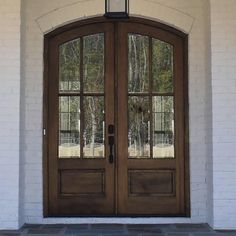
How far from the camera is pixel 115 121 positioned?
6902 millimetres

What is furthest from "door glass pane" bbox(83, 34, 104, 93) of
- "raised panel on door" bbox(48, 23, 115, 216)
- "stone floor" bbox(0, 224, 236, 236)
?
"stone floor" bbox(0, 224, 236, 236)

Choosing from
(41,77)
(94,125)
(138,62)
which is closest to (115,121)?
(94,125)

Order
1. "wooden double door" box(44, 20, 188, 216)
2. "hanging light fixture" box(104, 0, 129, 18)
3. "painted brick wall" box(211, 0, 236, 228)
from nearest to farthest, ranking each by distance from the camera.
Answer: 1. "hanging light fixture" box(104, 0, 129, 18)
2. "painted brick wall" box(211, 0, 236, 228)
3. "wooden double door" box(44, 20, 188, 216)

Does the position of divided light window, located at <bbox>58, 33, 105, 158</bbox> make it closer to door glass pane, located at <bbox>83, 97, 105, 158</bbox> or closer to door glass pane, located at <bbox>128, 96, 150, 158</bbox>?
door glass pane, located at <bbox>83, 97, 105, 158</bbox>

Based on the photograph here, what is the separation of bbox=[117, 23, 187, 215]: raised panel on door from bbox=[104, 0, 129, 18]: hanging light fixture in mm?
1312

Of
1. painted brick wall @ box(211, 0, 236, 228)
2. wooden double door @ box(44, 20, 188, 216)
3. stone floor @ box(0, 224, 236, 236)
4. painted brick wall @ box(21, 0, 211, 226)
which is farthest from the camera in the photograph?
wooden double door @ box(44, 20, 188, 216)

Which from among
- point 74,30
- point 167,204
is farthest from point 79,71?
point 167,204

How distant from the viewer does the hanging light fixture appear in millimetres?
5599

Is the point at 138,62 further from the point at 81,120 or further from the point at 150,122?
the point at 81,120

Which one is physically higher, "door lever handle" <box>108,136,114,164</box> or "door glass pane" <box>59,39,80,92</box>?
"door glass pane" <box>59,39,80,92</box>

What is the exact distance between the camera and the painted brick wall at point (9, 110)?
21.1 ft

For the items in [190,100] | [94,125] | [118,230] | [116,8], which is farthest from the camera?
[94,125]

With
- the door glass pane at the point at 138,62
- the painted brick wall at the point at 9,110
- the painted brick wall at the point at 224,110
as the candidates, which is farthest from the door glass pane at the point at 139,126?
the painted brick wall at the point at 9,110

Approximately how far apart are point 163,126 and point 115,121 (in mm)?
624
